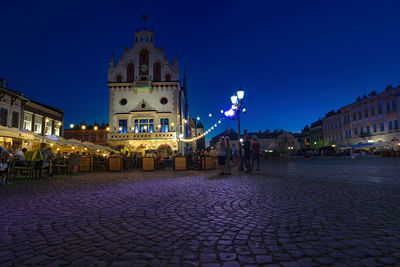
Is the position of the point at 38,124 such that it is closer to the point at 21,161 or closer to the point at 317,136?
the point at 21,161

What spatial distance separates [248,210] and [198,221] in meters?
1.10

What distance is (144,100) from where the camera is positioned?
108 ft

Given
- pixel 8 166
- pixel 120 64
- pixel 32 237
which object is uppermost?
pixel 120 64

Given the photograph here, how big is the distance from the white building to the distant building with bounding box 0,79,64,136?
24.3 ft

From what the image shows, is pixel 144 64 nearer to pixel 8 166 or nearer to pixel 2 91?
pixel 2 91

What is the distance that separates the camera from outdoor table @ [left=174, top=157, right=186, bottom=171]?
1562cm

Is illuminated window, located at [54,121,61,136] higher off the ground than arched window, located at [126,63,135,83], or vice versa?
arched window, located at [126,63,135,83]

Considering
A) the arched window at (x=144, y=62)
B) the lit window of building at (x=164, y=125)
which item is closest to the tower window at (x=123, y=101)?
the arched window at (x=144, y=62)

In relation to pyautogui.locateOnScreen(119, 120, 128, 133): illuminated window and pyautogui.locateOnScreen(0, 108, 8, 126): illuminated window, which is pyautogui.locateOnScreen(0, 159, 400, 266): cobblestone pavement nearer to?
pyautogui.locateOnScreen(0, 108, 8, 126): illuminated window

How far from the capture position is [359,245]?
248 centimetres

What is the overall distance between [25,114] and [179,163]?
20.8 m

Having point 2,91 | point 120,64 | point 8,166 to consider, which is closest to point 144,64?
point 120,64

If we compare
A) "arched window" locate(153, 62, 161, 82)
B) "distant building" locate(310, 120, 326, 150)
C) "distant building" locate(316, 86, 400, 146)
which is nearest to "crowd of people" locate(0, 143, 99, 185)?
"arched window" locate(153, 62, 161, 82)

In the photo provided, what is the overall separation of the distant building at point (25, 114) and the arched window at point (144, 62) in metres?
13.4
